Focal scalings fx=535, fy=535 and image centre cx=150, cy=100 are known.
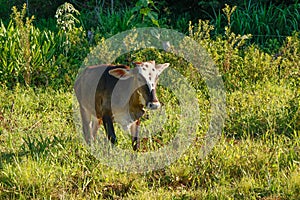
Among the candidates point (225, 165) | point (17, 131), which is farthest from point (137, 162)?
point (17, 131)

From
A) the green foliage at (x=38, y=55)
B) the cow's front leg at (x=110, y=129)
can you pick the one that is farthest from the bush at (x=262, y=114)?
the green foliage at (x=38, y=55)

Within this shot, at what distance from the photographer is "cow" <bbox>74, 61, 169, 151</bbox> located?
4.33 metres

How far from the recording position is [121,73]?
4.48 meters

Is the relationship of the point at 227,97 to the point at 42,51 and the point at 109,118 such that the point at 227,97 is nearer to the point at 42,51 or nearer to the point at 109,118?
the point at 109,118

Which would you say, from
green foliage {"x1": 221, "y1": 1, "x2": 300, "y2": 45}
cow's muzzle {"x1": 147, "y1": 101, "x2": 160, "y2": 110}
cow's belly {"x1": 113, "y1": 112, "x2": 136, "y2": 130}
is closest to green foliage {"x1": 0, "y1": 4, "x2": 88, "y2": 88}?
cow's belly {"x1": 113, "y1": 112, "x2": 136, "y2": 130}

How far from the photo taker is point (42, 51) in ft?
23.8

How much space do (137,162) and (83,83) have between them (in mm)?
940

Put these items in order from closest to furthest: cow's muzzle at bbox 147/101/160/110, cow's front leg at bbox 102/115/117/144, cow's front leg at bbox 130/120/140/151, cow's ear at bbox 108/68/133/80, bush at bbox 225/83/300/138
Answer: cow's muzzle at bbox 147/101/160/110, cow's ear at bbox 108/68/133/80, cow's front leg at bbox 102/115/117/144, cow's front leg at bbox 130/120/140/151, bush at bbox 225/83/300/138

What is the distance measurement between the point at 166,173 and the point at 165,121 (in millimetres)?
1063

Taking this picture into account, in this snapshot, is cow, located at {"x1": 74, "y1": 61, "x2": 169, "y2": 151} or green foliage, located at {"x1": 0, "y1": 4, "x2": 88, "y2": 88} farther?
green foliage, located at {"x1": 0, "y1": 4, "x2": 88, "y2": 88}

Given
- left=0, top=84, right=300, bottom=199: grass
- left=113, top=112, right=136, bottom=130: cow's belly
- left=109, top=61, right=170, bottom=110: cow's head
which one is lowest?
left=0, top=84, right=300, bottom=199: grass

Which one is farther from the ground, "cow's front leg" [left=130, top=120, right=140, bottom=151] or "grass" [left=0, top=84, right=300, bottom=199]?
"cow's front leg" [left=130, top=120, right=140, bottom=151]

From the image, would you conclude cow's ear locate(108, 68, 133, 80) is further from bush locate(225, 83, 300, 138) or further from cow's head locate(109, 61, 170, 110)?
bush locate(225, 83, 300, 138)

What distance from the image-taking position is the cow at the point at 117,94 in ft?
14.2
